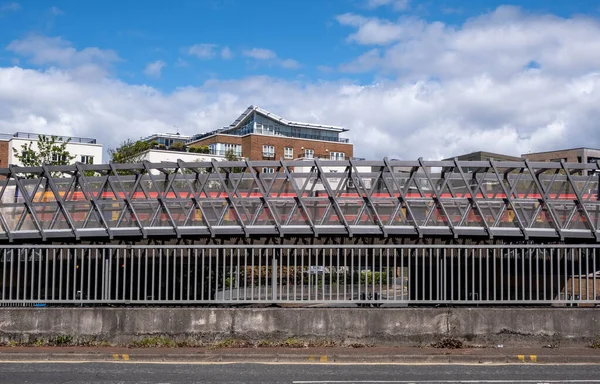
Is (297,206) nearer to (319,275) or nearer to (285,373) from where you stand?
(319,275)

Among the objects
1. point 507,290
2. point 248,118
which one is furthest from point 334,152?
point 507,290

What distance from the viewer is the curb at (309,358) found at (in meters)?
10.6

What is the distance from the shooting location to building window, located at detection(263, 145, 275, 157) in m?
81.4

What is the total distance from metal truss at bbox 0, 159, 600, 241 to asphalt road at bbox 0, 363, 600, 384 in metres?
7.67

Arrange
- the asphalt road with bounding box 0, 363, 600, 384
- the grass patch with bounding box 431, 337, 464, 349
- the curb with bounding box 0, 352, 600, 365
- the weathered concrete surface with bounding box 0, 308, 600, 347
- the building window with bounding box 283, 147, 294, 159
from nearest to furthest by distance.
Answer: the asphalt road with bounding box 0, 363, 600, 384 → the curb with bounding box 0, 352, 600, 365 → the grass patch with bounding box 431, 337, 464, 349 → the weathered concrete surface with bounding box 0, 308, 600, 347 → the building window with bounding box 283, 147, 294, 159

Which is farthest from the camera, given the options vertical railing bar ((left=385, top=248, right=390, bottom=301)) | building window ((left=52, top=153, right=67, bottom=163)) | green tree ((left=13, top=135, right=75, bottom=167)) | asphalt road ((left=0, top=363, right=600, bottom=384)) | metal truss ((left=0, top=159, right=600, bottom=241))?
building window ((left=52, top=153, right=67, bottom=163))

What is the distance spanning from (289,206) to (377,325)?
7.92 metres

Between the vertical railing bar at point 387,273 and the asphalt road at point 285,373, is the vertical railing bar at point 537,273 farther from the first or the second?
the vertical railing bar at point 387,273

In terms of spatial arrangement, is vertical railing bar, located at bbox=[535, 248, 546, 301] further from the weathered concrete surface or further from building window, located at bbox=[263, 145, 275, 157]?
building window, located at bbox=[263, 145, 275, 157]

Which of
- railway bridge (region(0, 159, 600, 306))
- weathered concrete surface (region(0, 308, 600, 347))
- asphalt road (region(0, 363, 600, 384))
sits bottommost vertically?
asphalt road (region(0, 363, 600, 384))

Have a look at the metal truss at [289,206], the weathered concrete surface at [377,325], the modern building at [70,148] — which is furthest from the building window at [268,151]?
the weathered concrete surface at [377,325]

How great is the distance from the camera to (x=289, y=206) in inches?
746

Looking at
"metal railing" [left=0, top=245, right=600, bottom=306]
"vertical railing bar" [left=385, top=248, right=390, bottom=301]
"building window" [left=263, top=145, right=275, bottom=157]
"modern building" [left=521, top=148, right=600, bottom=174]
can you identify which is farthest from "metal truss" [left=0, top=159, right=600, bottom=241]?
"building window" [left=263, top=145, right=275, bottom=157]

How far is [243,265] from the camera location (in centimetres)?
1180
